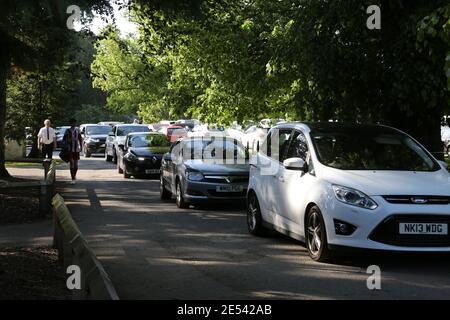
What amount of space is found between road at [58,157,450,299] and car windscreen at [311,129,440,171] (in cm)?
116

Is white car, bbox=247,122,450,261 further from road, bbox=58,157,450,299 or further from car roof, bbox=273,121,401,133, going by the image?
road, bbox=58,157,450,299

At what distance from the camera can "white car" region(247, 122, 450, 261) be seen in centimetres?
788

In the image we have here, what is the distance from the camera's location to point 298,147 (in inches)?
385

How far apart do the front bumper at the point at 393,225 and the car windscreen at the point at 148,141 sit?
53.9ft

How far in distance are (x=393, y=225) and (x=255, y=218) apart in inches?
129

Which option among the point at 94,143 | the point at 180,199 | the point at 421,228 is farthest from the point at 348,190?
the point at 94,143

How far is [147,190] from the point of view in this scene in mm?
19281

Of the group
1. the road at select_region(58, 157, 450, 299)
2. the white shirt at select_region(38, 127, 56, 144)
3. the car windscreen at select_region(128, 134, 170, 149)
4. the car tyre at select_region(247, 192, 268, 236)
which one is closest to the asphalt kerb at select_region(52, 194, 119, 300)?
the road at select_region(58, 157, 450, 299)

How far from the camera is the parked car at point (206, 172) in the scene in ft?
47.0

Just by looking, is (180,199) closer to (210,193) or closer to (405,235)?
(210,193)

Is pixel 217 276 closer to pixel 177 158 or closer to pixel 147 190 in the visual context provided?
pixel 177 158

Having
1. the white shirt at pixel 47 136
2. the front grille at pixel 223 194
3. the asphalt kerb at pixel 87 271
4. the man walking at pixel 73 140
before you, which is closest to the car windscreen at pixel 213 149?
the front grille at pixel 223 194

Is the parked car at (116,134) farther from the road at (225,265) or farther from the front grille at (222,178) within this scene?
the road at (225,265)
